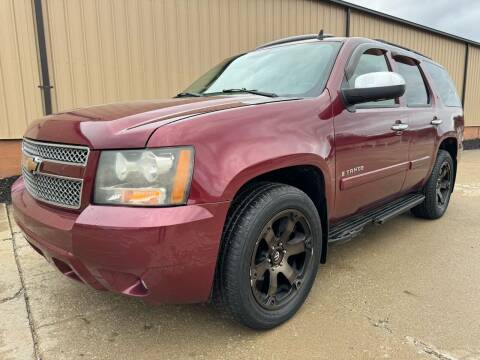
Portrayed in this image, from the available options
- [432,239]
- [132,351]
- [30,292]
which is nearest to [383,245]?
[432,239]

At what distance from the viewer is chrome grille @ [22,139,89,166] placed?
1893 millimetres

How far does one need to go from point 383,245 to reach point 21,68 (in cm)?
536

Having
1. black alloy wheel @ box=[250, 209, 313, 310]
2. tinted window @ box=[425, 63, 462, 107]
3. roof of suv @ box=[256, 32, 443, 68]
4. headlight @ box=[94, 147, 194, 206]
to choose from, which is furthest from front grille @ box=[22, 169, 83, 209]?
tinted window @ box=[425, 63, 462, 107]

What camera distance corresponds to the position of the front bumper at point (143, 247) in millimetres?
1716

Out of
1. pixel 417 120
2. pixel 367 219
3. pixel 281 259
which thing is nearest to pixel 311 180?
pixel 281 259

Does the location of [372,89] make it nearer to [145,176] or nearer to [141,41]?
[145,176]

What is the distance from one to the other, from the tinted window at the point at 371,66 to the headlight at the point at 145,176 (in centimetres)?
162

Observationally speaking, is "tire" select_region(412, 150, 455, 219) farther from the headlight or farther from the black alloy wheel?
the headlight

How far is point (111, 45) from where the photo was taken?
6180 mm

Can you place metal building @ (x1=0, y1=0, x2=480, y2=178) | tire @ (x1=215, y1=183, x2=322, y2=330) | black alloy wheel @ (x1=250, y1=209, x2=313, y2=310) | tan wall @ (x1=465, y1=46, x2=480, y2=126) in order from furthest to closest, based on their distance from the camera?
1. tan wall @ (x1=465, y1=46, x2=480, y2=126)
2. metal building @ (x1=0, y1=0, x2=480, y2=178)
3. black alloy wheel @ (x1=250, y1=209, x2=313, y2=310)
4. tire @ (x1=215, y1=183, x2=322, y2=330)

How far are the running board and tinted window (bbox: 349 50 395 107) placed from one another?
91 centimetres

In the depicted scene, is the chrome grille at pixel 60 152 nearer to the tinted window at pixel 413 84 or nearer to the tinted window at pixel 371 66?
the tinted window at pixel 371 66

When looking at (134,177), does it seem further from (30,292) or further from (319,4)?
(319,4)

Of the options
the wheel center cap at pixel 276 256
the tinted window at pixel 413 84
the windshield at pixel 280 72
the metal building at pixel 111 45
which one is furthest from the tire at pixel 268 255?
the metal building at pixel 111 45
